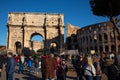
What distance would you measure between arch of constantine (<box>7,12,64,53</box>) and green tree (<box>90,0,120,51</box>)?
21.2m

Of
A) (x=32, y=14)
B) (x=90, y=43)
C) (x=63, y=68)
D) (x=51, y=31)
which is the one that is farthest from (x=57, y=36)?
(x=63, y=68)

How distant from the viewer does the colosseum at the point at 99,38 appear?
4612 centimetres

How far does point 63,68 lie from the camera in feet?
32.8

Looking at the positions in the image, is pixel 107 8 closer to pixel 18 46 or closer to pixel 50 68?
pixel 50 68

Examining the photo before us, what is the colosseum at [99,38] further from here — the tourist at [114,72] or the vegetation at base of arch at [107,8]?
the tourist at [114,72]

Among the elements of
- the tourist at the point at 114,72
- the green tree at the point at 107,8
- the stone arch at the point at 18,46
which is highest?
the green tree at the point at 107,8

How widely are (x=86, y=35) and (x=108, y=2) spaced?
31.1 m

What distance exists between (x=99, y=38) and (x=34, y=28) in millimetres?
13332

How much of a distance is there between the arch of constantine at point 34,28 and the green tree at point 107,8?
21.2 m

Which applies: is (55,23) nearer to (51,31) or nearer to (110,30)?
(51,31)

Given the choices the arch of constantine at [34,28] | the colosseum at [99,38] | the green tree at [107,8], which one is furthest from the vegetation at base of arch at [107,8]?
the colosseum at [99,38]

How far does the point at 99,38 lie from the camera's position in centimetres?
4838

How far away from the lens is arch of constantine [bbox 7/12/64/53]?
140 ft

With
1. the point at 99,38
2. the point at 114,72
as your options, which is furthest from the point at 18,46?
the point at 114,72
